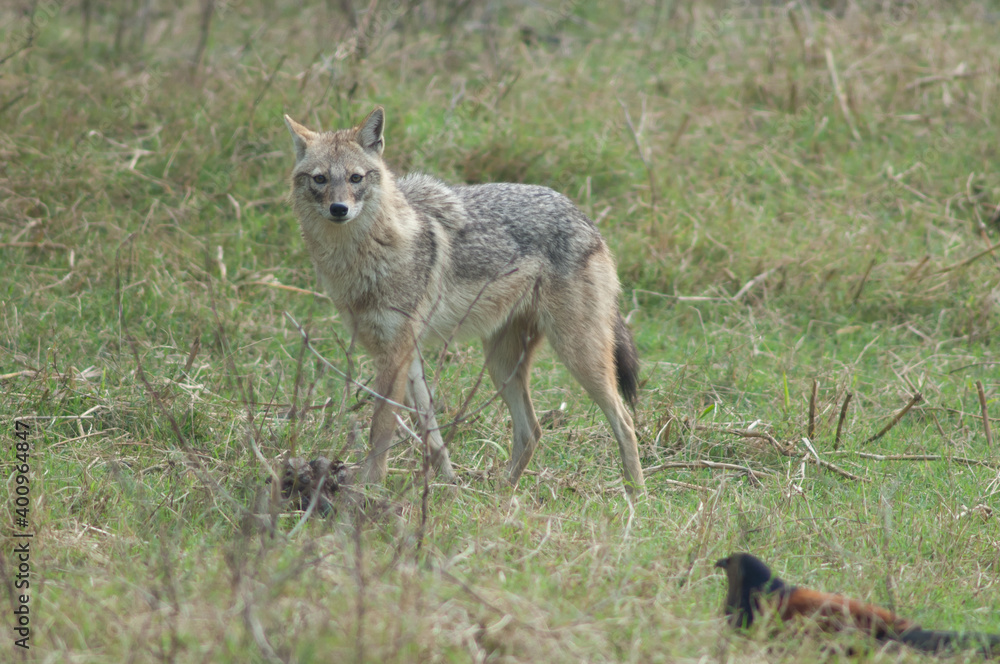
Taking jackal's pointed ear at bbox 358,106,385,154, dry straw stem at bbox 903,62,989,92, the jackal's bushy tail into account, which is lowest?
the jackal's bushy tail

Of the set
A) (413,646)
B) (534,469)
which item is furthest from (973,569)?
(413,646)

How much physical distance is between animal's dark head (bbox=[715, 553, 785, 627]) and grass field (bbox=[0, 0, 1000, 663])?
17 cm

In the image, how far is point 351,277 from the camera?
5.25 metres

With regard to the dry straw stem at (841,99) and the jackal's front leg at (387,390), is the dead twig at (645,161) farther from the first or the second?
the jackal's front leg at (387,390)

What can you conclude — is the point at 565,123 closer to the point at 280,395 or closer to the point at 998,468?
the point at 280,395

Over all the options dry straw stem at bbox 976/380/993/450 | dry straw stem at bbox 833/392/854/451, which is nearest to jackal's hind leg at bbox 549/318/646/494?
dry straw stem at bbox 833/392/854/451

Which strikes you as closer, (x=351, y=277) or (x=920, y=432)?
(x=351, y=277)

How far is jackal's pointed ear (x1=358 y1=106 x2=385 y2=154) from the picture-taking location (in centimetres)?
539

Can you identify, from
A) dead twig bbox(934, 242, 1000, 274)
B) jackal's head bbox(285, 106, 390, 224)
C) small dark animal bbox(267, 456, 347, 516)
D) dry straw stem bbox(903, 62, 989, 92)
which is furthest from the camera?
dry straw stem bbox(903, 62, 989, 92)

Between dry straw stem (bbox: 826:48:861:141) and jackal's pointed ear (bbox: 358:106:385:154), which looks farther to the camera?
dry straw stem (bbox: 826:48:861:141)

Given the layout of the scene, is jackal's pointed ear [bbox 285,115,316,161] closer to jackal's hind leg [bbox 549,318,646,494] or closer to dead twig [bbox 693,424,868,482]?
jackal's hind leg [bbox 549,318,646,494]

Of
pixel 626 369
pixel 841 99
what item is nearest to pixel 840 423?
pixel 626 369

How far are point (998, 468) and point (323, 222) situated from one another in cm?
399

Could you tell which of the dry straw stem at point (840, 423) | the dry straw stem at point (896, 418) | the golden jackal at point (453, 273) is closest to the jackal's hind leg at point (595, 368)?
the golden jackal at point (453, 273)
